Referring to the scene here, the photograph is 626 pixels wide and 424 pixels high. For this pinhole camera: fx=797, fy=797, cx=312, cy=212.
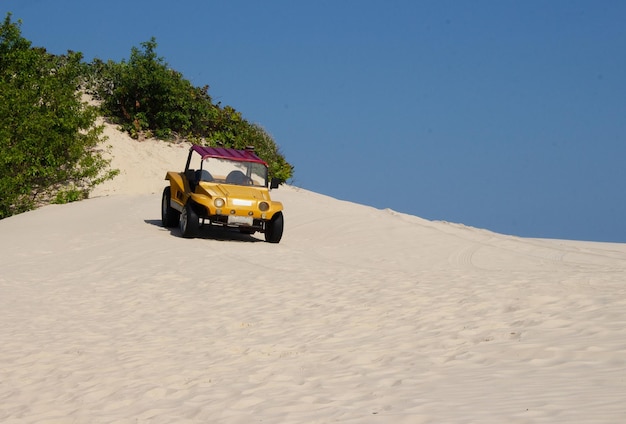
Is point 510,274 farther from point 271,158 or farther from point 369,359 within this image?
point 271,158

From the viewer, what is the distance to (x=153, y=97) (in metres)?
35.4

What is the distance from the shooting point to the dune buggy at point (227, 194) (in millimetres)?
17703

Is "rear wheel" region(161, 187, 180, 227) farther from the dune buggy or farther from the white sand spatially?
the white sand

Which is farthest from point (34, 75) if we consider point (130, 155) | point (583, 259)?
point (583, 259)

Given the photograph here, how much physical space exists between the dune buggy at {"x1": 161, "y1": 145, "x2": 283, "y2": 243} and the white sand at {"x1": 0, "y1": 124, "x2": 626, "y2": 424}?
0.56 m

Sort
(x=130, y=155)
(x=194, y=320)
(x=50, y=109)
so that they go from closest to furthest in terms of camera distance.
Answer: (x=194, y=320) < (x=50, y=109) < (x=130, y=155)

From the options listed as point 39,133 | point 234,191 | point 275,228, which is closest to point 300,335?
point 234,191

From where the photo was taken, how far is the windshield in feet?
61.0

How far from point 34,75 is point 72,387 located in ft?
82.1

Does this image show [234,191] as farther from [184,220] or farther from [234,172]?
[184,220]

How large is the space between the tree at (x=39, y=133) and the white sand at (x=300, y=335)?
8.39m

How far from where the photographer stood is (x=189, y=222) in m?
18.3

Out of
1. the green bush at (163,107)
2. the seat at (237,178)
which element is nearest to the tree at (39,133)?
the green bush at (163,107)

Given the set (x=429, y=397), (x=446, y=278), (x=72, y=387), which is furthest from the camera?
(x=446, y=278)
